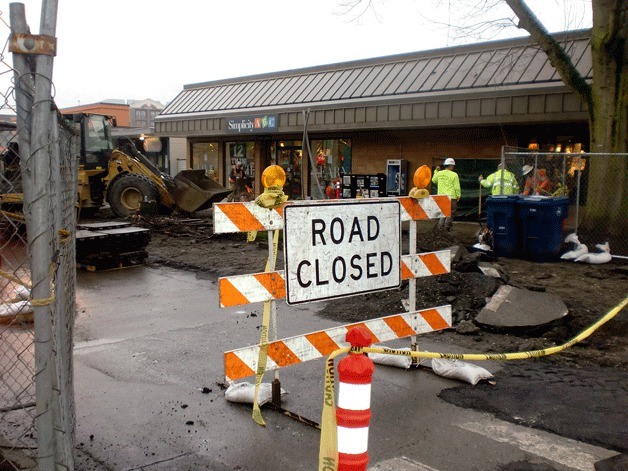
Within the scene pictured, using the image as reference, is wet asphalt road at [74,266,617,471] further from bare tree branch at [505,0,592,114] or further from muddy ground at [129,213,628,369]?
bare tree branch at [505,0,592,114]

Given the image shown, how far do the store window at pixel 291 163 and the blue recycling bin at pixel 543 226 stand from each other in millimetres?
14330

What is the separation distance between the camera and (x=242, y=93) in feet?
88.5

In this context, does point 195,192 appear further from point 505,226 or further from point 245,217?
point 245,217

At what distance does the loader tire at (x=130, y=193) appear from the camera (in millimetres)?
20078

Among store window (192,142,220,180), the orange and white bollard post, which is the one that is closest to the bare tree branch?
the orange and white bollard post

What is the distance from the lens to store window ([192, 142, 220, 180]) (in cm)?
2931

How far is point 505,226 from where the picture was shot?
41.2 feet

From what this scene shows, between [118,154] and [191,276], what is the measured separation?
35.6 feet

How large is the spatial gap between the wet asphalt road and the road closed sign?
104 centimetres

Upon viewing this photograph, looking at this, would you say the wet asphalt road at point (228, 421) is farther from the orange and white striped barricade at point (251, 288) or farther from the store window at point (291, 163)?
the store window at point (291, 163)

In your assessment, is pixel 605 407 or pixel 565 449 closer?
pixel 565 449

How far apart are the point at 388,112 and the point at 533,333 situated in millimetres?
13115

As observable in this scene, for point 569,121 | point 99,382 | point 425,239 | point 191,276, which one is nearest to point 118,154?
point 191,276

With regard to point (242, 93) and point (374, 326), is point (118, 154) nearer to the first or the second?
point (242, 93)
